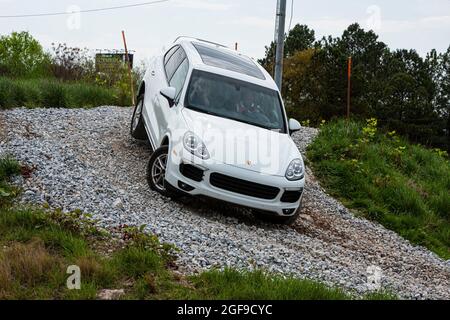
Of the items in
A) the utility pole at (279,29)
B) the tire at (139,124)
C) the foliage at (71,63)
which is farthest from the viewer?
the foliage at (71,63)

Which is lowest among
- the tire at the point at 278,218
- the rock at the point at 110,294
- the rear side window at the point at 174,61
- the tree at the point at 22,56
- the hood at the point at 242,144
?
the tree at the point at 22,56

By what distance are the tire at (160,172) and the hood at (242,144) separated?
1.95 ft

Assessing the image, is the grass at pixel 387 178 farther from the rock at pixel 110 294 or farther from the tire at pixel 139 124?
the rock at pixel 110 294

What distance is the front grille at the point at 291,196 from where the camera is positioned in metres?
8.12

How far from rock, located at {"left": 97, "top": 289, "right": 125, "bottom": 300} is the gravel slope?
92cm

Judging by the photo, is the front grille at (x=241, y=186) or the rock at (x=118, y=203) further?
the front grille at (x=241, y=186)

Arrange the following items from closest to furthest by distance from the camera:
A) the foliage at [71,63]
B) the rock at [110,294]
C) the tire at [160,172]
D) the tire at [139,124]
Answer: the rock at [110,294]
the tire at [160,172]
the tire at [139,124]
the foliage at [71,63]

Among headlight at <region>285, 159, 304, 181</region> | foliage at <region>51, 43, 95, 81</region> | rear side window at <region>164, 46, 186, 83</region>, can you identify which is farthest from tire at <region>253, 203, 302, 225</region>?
foliage at <region>51, 43, 95, 81</region>

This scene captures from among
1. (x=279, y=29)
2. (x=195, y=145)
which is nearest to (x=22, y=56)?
(x=279, y=29)

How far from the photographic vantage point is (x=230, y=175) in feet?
25.3

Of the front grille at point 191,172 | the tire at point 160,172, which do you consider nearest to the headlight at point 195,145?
the front grille at point 191,172

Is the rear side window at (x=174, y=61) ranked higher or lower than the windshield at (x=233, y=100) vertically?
higher

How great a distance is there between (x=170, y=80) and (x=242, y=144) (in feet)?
7.49
